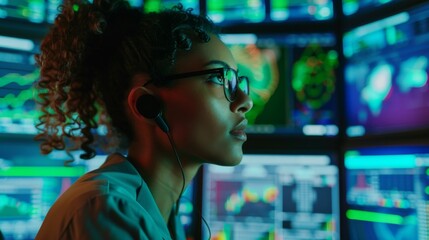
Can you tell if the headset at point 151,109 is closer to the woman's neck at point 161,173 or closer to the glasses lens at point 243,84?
the woman's neck at point 161,173

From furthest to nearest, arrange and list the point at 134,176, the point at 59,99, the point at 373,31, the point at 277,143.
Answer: the point at 277,143
the point at 373,31
the point at 59,99
the point at 134,176

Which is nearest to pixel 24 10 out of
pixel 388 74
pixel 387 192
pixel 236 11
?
pixel 236 11

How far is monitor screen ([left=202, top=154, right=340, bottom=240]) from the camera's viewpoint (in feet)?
4.51

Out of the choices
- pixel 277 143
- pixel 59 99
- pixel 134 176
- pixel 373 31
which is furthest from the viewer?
pixel 277 143

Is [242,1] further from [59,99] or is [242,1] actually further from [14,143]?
[14,143]

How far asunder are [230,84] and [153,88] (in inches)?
7.2

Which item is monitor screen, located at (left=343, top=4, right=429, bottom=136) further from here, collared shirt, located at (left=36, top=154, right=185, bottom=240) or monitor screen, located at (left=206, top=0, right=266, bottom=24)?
collared shirt, located at (left=36, top=154, right=185, bottom=240)

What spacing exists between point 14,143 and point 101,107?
1.53 feet

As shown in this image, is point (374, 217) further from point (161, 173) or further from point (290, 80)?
point (161, 173)

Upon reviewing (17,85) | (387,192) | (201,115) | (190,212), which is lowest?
(190,212)

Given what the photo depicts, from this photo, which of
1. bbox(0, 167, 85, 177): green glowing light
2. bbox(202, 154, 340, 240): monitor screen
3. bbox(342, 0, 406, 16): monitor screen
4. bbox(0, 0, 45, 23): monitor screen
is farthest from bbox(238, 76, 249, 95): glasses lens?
bbox(0, 0, 45, 23): monitor screen

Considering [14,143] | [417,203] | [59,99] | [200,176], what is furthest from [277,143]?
[14,143]

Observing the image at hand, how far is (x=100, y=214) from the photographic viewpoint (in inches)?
25.7

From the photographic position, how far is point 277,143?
143 centimetres
